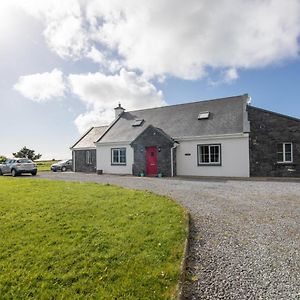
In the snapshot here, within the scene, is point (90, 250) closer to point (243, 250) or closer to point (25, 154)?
point (243, 250)

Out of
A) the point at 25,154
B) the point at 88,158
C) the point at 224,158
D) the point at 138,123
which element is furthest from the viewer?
the point at 25,154

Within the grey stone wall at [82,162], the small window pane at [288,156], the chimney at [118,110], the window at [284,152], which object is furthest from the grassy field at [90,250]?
the chimney at [118,110]

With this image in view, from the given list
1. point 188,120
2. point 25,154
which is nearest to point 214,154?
point 188,120

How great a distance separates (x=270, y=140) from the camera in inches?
723

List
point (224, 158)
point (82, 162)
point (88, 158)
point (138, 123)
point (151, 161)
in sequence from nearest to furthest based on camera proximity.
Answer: point (224, 158), point (151, 161), point (138, 123), point (88, 158), point (82, 162)

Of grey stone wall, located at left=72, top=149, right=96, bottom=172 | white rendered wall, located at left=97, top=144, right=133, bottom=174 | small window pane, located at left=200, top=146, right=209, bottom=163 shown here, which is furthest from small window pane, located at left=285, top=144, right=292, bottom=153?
grey stone wall, located at left=72, top=149, right=96, bottom=172

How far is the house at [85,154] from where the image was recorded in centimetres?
2731

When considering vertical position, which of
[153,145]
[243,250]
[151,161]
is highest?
[153,145]

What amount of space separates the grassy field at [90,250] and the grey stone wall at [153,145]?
1239 cm

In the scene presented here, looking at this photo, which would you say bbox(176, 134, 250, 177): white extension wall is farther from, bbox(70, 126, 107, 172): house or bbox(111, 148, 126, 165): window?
bbox(70, 126, 107, 172): house

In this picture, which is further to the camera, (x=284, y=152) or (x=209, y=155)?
(x=209, y=155)

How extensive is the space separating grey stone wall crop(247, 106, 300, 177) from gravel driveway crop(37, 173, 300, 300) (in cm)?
934

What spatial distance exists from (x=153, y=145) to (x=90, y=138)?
1094cm

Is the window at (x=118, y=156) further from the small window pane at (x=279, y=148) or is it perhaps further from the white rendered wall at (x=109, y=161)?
the small window pane at (x=279, y=148)
